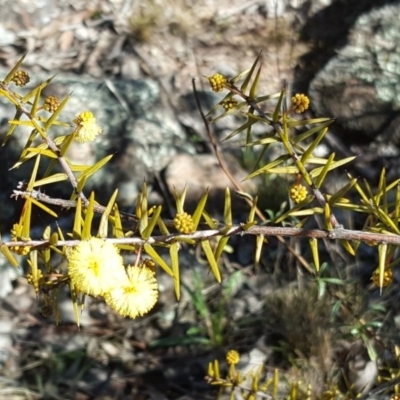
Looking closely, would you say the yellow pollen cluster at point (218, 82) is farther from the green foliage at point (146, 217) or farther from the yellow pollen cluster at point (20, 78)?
the yellow pollen cluster at point (20, 78)

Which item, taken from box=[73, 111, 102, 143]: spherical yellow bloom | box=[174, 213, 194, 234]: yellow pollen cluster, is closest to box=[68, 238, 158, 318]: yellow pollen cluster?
box=[174, 213, 194, 234]: yellow pollen cluster

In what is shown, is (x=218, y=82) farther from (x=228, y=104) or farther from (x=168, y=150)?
(x=168, y=150)

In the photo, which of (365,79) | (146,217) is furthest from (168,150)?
(146,217)

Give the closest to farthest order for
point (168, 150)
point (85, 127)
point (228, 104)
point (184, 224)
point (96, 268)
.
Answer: point (96, 268), point (184, 224), point (85, 127), point (228, 104), point (168, 150)

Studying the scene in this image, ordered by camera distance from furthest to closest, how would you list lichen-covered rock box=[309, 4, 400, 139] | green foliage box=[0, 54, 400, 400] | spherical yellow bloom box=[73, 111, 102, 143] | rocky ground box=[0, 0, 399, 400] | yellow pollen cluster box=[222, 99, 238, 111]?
1. lichen-covered rock box=[309, 4, 400, 139]
2. rocky ground box=[0, 0, 399, 400]
3. yellow pollen cluster box=[222, 99, 238, 111]
4. spherical yellow bloom box=[73, 111, 102, 143]
5. green foliage box=[0, 54, 400, 400]

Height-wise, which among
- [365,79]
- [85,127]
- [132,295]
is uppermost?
[85,127]

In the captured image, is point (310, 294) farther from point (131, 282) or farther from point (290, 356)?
point (131, 282)

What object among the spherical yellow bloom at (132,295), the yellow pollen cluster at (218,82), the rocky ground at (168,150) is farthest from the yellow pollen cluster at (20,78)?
the rocky ground at (168,150)

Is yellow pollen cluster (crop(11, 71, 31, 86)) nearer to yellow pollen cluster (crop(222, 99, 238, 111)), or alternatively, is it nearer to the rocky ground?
yellow pollen cluster (crop(222, 99, 238, 111))
